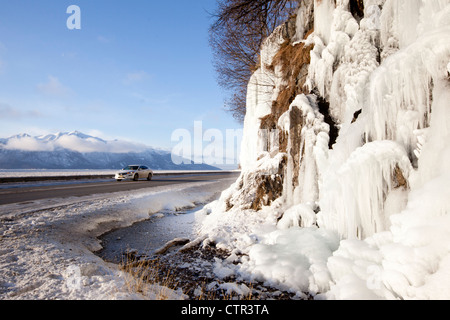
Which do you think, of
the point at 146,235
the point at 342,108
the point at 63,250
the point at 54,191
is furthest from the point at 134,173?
the point at 342,108

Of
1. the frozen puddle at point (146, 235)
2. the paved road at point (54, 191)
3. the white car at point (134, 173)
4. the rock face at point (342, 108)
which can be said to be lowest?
the frozen puddle at point (146, 235)

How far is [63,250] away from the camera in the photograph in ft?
15.8

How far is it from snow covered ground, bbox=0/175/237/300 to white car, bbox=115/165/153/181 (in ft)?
40.5

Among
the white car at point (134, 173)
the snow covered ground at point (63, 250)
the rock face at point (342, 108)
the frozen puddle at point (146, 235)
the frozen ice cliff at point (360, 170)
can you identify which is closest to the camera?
the frozen ice cliff at point (360, 170)

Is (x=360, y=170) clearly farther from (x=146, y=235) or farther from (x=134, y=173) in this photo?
(x=134, y=173)

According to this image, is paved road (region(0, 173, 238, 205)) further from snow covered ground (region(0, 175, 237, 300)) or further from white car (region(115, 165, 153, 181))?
white car (region(115, 165, 153, 181))

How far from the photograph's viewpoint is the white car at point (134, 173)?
22.5m

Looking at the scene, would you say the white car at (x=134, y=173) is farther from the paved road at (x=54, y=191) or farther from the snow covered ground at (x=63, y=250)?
the snow covered ground at (x=63, y=250)

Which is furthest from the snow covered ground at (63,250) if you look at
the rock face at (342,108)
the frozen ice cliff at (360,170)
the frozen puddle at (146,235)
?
the rock face at (342,108)

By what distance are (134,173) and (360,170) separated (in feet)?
72.6

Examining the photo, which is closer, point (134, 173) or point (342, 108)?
point (342, 108)

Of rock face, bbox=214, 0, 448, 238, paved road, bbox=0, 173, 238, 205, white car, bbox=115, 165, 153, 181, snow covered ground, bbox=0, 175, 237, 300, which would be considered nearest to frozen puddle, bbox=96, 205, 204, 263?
snow covered ground, bbox=0, 175, 237, 300

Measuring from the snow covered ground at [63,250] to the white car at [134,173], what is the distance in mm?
12343

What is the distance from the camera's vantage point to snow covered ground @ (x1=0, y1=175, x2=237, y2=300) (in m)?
2.93
